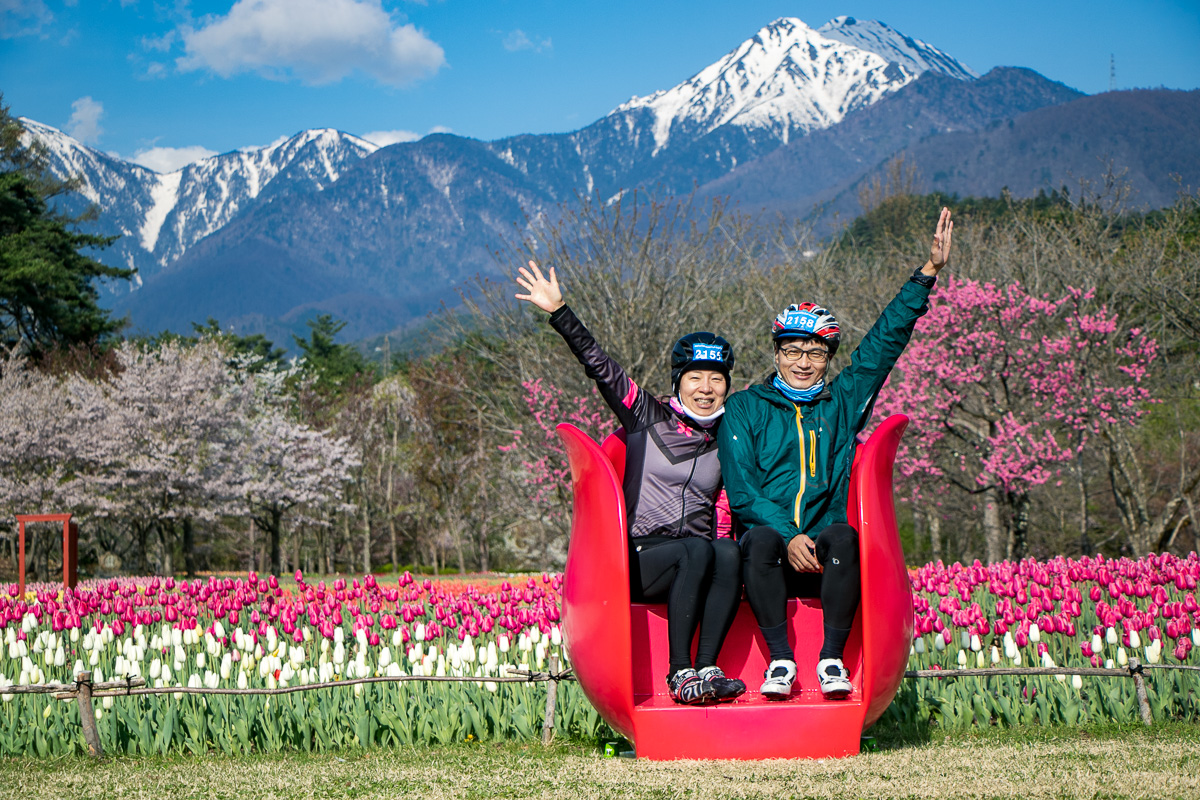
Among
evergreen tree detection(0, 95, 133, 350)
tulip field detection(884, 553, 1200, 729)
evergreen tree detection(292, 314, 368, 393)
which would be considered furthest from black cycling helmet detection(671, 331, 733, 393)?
evergreen tree detection(292, 314, 368, 393)

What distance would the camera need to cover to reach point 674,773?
11.8ft

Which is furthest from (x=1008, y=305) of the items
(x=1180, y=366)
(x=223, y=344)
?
(x=223, y=344)

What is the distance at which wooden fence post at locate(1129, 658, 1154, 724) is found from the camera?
4.68 m

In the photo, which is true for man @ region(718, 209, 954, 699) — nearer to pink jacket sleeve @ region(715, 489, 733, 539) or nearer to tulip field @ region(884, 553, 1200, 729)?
pink jacket sleeve @ region(715, 489, 733, 539)

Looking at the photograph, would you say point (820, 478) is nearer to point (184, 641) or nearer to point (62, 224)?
point (184, 641)

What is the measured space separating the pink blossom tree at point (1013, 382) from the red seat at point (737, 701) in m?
10.6

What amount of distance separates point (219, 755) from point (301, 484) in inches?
837

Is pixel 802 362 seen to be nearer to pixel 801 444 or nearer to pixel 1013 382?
pixel 801 444

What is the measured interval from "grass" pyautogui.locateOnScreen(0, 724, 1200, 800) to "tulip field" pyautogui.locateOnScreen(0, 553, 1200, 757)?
0.15 m

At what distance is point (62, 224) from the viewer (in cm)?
3278

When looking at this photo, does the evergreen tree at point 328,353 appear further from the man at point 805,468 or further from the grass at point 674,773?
the man at point 805,468

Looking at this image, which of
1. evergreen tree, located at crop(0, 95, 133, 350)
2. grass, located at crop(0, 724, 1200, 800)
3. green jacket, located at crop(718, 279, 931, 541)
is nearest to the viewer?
grass, located at crop(0, 724, 1200, 800)

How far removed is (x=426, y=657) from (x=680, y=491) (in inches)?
90.4

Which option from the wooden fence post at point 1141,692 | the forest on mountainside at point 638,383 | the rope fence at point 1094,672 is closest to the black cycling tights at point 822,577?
the rope fence at point 1094,672
